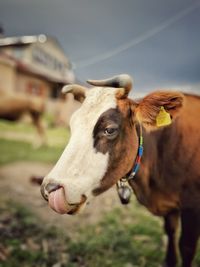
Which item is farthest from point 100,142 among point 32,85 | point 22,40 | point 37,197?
point 32,85

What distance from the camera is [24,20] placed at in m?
3.47

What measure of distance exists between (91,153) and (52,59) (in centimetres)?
222

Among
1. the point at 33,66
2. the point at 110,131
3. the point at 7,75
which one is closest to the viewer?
the point at 110,131

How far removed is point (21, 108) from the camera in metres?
4.35

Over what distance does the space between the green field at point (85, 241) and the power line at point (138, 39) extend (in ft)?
4.01

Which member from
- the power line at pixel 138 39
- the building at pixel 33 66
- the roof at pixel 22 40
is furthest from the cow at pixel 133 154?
the roof at pixel 22 40

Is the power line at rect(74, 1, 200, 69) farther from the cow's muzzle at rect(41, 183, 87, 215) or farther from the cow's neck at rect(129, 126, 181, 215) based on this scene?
the cow's muzzle at rect(41, 183, 87, 215)

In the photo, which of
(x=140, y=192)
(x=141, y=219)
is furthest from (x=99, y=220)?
(x=140, y=192)

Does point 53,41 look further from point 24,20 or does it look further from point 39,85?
point 39,85

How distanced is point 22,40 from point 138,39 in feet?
4.64

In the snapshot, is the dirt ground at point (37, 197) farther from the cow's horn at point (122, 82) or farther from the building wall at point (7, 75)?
the cow's horn at point (122, 82)

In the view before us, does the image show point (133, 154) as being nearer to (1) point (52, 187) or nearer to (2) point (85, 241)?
(1) point (52, 187)

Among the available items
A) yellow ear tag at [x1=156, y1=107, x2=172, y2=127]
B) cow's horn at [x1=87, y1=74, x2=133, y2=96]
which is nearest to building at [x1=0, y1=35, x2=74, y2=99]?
cow's horn at [x1=87, y1=74, x2=133, y2=96]

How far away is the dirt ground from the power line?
120 centimetres
